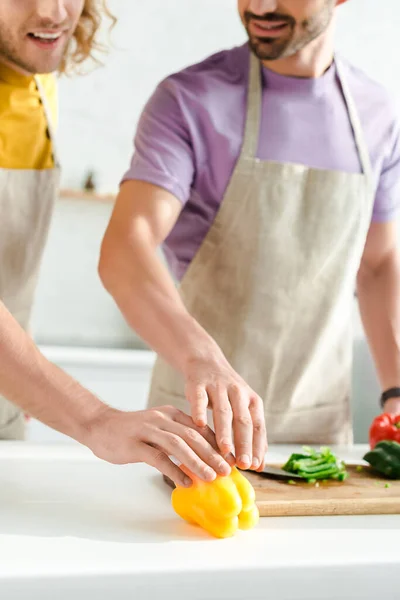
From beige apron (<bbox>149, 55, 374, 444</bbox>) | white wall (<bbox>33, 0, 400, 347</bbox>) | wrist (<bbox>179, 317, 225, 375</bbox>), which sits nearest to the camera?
wrist (<bbox>179, 317, 225, 375</bbox>)

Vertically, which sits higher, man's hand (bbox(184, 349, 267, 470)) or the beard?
the beard

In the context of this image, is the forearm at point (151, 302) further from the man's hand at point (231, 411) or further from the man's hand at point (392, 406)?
the man's hand at point (392, 406)

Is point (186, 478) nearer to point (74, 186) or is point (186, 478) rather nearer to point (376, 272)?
point (376, 272)

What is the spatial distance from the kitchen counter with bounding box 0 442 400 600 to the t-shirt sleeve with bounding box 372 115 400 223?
2.74ft

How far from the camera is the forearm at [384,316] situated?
1765 millimetres

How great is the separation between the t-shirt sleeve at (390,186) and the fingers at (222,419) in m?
0.83

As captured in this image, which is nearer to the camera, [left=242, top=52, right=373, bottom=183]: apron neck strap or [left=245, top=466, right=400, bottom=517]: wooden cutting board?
[left=245, top=466, right=400, bottom=517]: wooden cutting board

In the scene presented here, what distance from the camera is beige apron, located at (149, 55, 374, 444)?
5.37 feet

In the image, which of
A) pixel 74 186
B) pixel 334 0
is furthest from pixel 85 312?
pixel 334 0

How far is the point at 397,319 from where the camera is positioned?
1.79m

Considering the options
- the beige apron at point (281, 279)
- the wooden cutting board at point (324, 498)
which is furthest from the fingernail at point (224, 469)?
the beige apron at point (281, 279)

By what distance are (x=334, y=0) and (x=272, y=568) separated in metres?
1.21

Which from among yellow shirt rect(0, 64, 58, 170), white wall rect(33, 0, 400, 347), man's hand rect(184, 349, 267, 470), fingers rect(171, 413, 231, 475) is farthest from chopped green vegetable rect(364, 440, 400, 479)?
white wall rect(33, 0, 400, 347)

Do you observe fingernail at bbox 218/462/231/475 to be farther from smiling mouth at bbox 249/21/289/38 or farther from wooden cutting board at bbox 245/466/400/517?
smiling mouth at bbox 249/21/289/38
